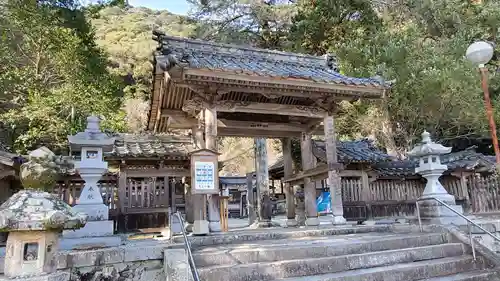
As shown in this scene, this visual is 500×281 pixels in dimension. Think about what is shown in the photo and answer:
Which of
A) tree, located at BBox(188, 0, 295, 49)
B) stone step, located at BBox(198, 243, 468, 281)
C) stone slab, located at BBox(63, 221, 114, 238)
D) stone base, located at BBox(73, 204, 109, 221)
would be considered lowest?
stone step, located at BBox(198, 243, 468, 281)

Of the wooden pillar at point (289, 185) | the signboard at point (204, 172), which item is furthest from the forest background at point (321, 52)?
the signboard at point (204, 172)

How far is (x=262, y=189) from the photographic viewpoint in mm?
13758

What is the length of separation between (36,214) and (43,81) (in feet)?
44.4

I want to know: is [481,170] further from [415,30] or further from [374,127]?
[415,30]

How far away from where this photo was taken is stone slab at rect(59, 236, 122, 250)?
17.1ft

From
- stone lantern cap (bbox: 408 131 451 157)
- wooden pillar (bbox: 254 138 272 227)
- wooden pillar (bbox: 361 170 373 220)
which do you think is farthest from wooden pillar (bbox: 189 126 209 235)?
wooden pillar (bbox: 361 170 373 220)

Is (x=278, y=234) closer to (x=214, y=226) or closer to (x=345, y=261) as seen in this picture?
(x=214, y=226)

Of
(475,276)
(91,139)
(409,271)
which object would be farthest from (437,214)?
(91,139)

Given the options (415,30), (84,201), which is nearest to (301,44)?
(415,30)

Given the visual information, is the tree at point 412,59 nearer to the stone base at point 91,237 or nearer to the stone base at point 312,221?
the stone base at point 312,221

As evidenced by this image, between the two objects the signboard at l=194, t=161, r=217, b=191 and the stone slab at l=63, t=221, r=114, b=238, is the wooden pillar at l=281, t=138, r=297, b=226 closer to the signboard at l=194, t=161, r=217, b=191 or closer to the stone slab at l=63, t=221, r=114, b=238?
the signboard at l=194, t=161, r=217, b=191

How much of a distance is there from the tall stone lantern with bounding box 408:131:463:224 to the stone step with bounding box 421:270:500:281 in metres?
1.95

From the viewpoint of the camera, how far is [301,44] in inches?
724

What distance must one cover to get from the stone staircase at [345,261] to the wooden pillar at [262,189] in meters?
5.95
